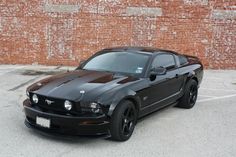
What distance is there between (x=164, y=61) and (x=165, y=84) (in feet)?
1.93

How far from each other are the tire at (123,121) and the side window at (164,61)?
1313 millimetres

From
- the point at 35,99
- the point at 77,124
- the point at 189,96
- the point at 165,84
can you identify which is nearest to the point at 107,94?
the point at 77,124

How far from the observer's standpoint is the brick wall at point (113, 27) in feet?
46.0

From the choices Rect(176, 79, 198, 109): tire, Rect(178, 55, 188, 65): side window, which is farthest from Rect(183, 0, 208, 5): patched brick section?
Rect(176, 79, 198, 109): tire

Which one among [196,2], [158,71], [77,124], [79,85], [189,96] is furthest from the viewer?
[196,2]

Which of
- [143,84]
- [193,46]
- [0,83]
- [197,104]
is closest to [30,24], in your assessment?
[0,83]

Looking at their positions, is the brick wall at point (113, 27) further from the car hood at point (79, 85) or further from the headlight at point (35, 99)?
the headlight at point (35, 99)

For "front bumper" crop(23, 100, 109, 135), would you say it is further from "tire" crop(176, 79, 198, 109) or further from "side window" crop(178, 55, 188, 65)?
"side window" crop(178, 55, 188, 65)

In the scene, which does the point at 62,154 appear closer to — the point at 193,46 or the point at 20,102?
the point at 20,102

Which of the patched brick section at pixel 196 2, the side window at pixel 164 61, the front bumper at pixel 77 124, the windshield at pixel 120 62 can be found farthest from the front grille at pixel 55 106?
the patched brick section at pixel 196 2

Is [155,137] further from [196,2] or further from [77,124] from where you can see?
[196,2]

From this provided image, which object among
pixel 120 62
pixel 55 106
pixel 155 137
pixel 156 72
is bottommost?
pixel 155 137

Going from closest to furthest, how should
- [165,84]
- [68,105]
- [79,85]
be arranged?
[68,105]
[79,85]
[165,84]

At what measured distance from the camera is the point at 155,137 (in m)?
6.00
